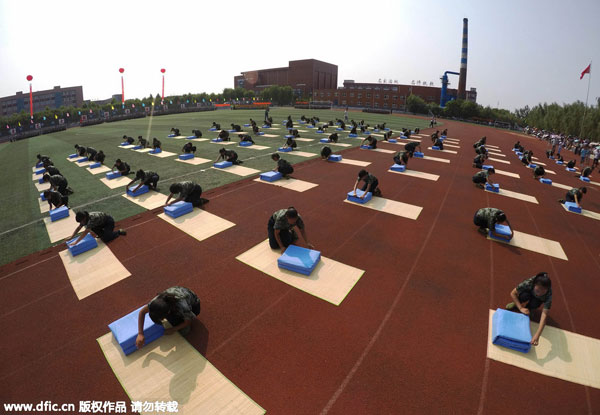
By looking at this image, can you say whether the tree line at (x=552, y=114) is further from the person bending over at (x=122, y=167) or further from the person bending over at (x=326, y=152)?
the person bending over at (x=122, y=167)

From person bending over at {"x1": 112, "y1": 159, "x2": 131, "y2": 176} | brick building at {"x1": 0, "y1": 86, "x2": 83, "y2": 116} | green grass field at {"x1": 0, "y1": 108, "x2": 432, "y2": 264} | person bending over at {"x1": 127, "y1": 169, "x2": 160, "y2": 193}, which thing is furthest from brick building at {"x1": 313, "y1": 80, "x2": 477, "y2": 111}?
brick building at {"x1": 0, "y1": 86, "x2": 83, "y2": 116}

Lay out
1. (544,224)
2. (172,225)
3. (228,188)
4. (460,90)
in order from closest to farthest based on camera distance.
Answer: (172,225) → (544,224) → (228,188) → (460,90)

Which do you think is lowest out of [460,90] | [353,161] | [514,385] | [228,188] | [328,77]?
[514,385]

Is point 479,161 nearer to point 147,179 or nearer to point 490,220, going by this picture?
point 490,220

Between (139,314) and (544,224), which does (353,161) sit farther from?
(139,314)

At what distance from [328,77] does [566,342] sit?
138 meters

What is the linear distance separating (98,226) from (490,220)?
13.5 meters

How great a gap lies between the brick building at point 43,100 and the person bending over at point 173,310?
510 feet

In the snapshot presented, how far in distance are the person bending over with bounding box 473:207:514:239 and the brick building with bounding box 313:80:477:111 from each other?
98.7 metres

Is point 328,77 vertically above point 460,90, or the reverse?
point 328,77

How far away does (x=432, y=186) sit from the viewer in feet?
51.3

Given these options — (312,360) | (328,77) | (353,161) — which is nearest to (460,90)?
(328,77)

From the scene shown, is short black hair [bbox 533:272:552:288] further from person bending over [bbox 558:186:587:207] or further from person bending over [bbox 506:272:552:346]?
person bending over [bbox 558:186:587:207]

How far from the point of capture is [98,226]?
373 inches
